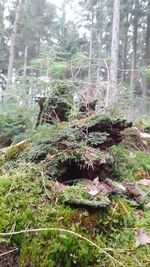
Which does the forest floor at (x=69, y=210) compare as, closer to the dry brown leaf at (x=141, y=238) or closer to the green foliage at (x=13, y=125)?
the dry brown leaf at (x=141, y=238)

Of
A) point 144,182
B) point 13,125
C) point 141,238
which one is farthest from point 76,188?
point 13,125

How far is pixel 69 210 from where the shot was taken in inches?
78.4

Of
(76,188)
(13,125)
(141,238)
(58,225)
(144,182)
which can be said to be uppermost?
(76,188)

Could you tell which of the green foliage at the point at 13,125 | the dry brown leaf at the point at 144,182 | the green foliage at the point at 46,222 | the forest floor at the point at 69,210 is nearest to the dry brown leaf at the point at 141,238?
the forest floor at the point at 69,210

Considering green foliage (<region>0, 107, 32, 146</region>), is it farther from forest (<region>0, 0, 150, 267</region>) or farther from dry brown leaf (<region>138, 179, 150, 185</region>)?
dry brown leaf (<region>138, 179, 150, 185</region>)

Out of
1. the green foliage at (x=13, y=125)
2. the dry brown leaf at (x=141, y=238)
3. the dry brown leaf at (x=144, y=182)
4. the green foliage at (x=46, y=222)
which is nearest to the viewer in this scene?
the green foliage at (x=46, y=222)

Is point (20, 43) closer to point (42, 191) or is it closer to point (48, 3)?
point (48, 3)

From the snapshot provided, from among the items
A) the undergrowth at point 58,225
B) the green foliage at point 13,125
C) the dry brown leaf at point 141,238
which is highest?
the undergrowth at point 58,225

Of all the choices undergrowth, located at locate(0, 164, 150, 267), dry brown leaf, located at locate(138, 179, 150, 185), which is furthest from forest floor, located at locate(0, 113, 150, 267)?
dry brown leaf, located at locate(138, 179, 150, 185)

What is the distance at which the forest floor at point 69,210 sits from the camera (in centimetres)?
177

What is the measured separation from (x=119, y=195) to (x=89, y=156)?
0.47 metres

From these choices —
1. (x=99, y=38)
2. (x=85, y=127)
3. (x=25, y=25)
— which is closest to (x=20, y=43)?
(x=25, y=25)

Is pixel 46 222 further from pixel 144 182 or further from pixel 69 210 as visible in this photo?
pixel 144 182

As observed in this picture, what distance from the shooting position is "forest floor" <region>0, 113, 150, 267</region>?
1.77 meters
